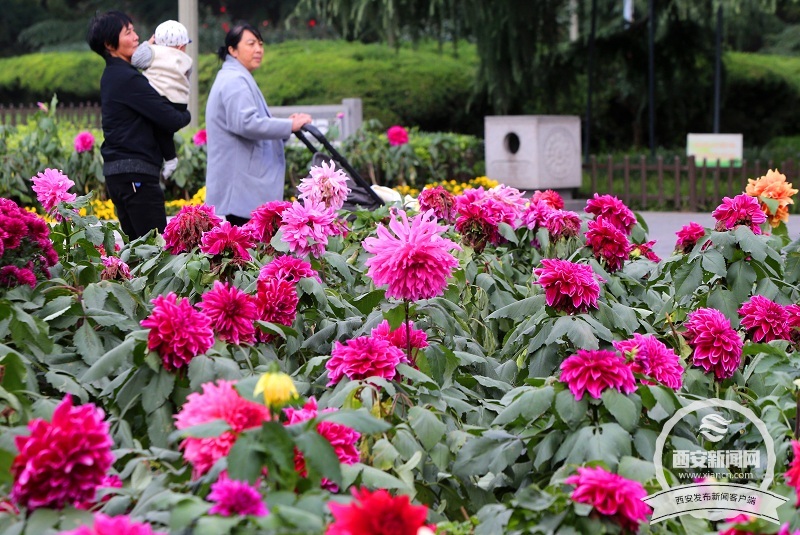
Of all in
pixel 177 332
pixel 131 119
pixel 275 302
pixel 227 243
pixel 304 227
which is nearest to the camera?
pixel 177 332

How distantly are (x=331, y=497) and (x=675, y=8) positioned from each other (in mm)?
16615

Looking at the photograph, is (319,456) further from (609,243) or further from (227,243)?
(609,243)

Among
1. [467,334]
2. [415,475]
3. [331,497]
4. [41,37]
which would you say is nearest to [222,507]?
[331,497]

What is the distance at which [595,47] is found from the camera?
59.0 feet

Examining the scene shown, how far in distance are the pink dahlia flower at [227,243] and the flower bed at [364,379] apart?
0.4 inches

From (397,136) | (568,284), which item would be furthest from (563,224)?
(397,136)

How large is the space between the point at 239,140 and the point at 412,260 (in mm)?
3619

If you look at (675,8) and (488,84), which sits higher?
(675,8)

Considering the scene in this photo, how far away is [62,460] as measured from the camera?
1660mm

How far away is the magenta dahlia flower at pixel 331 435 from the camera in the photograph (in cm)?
191

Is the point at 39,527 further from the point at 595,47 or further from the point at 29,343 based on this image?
the point at 595,47

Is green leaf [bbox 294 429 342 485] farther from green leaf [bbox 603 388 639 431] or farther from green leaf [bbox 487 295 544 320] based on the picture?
green leaf [bbox 487 295 544 320]

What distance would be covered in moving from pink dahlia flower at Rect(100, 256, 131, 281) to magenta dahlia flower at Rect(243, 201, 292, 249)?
45cm

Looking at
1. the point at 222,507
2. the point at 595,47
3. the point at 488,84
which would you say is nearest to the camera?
the point at 222,507
